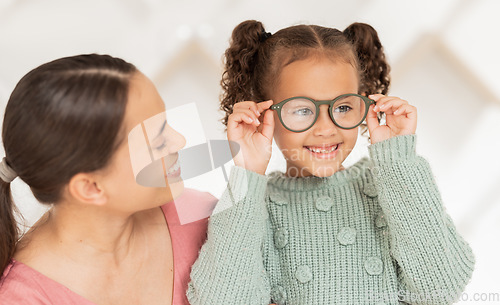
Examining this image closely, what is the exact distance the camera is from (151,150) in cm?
97

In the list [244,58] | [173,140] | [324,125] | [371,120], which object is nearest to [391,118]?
[371,120]

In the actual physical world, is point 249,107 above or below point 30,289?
above

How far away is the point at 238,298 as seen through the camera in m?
1.07

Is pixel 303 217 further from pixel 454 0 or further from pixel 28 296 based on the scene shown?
pixel 454 0

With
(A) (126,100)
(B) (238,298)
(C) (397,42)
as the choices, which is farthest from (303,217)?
(C) (397,42)

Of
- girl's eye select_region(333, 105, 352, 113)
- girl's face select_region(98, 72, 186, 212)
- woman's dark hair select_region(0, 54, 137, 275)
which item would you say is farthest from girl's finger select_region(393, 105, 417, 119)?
woman's dark hair select_region(0, 54, 137, 275)

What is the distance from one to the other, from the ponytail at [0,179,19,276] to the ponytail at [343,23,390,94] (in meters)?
0.82

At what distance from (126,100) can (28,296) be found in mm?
391

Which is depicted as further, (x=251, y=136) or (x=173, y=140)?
(x=251, y=136)

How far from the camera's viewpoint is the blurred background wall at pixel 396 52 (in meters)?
1.56

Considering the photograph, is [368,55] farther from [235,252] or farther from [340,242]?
[235,252]

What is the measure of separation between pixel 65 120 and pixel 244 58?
0.54 meters

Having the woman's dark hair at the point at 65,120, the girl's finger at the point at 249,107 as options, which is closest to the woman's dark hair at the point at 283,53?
the girl's finger at the point at 249,107

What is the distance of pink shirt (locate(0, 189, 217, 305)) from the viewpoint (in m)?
0.96
